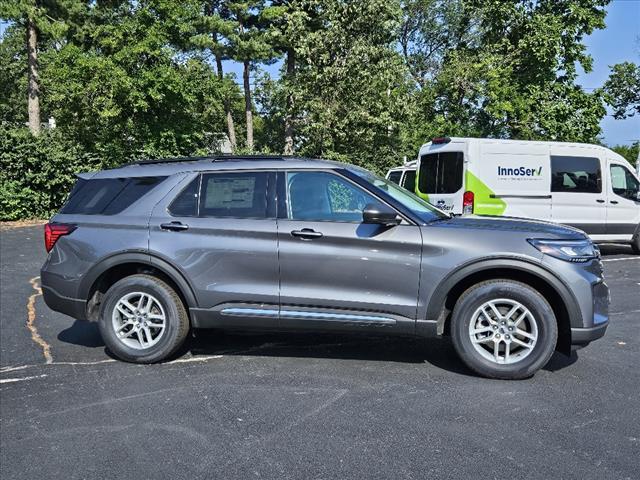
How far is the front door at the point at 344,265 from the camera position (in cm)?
442

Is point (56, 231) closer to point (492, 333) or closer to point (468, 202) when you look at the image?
point (492, 333)

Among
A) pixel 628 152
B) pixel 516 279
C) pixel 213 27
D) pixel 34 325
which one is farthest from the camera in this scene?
pixel 628 152

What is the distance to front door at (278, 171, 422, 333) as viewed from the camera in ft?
14.5

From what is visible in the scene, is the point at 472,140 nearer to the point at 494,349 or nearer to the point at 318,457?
the point at 494,349

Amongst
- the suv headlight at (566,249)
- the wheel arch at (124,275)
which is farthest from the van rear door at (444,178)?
the wheel arch at (124,275)

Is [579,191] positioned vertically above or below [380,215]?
above

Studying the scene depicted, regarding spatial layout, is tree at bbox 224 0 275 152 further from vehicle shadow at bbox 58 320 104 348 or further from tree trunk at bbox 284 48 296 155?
vehicle shadow at bbox 58 320 104 348

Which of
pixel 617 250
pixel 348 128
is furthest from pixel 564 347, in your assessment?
pixel 348 128

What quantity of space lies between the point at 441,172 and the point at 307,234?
7.39 m

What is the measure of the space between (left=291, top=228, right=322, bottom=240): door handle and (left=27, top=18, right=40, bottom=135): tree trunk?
20134 mm

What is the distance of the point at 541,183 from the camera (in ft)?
36.1

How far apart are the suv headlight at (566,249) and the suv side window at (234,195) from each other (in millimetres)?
2179

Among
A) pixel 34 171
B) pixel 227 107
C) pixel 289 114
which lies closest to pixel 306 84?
pixel 289 114

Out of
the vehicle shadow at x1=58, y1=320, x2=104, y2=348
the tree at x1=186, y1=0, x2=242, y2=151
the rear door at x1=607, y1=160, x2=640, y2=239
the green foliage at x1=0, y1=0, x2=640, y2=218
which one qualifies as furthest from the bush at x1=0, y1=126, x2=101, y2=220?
the rear door at x1=607, y1=160, x2=640, y2=239
